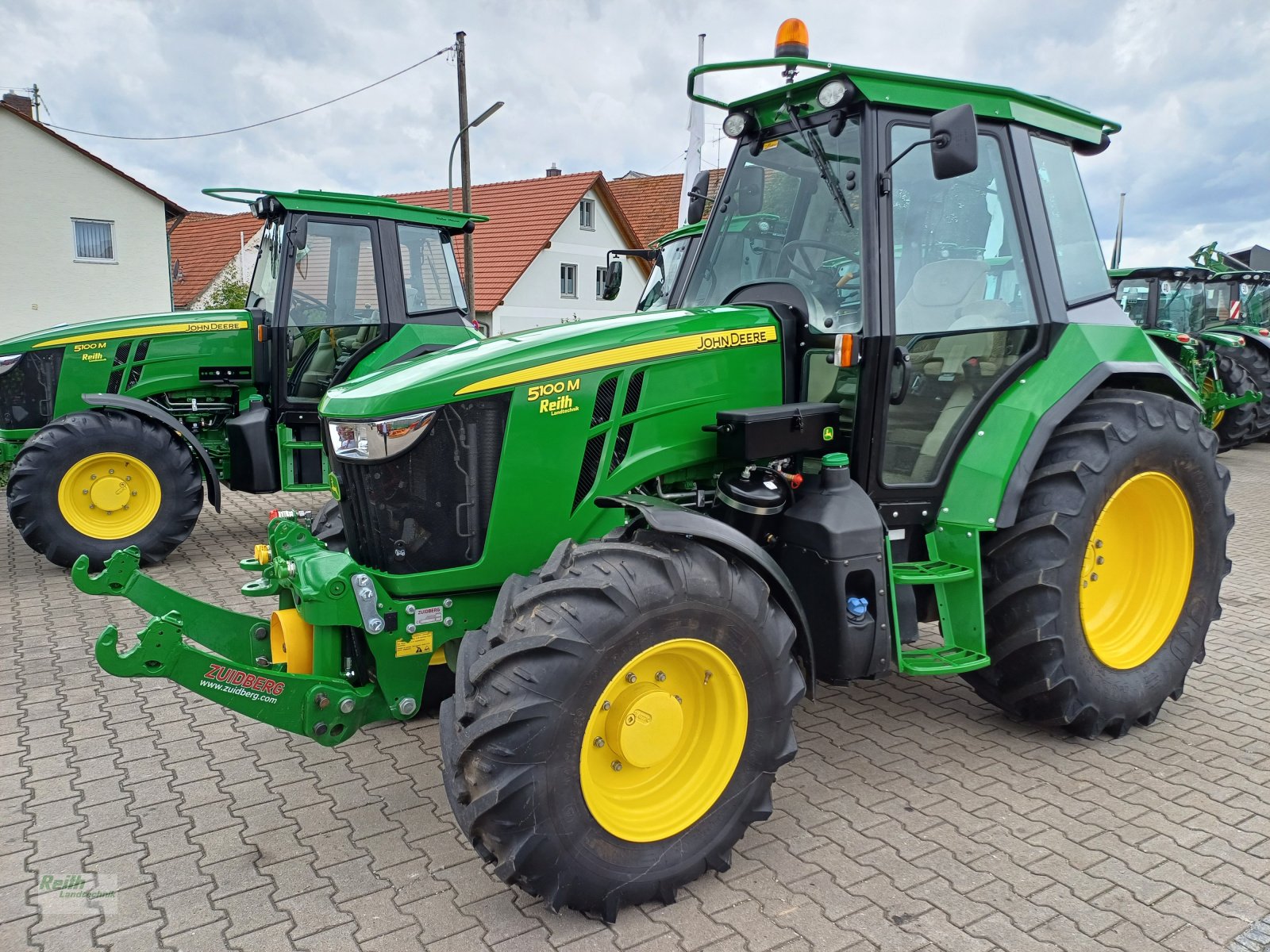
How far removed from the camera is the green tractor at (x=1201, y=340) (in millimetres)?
12320

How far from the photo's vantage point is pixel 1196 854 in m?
3.04

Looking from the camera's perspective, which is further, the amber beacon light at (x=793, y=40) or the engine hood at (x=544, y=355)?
the amber beacon light at (x=793, y=40)

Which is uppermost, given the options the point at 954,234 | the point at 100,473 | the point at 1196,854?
the point at 954,234

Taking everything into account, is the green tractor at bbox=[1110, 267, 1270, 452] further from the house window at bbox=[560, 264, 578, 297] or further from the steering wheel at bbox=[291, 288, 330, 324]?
the house window at bbox=[560, 264, 578, 297]

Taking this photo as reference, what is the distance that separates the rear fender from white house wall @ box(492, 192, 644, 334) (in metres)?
19.7

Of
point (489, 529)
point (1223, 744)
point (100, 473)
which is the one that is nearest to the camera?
point (489, 529)

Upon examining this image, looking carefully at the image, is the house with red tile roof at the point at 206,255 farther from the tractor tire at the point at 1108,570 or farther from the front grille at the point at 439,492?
the tractor tire at the point at 1108,570

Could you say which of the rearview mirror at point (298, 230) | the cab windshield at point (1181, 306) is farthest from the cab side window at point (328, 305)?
the cab windshield at point (1181, 306)

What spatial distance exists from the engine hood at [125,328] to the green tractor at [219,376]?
1 centimetres

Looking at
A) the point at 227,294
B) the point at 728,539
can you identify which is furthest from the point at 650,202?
the point at 728,539

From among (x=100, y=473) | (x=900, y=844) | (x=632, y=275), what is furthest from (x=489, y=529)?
(x=632, y=275)

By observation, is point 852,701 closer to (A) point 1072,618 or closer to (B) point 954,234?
(A) point 1072,618

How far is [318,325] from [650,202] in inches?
1064

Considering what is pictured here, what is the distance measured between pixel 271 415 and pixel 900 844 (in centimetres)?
607
